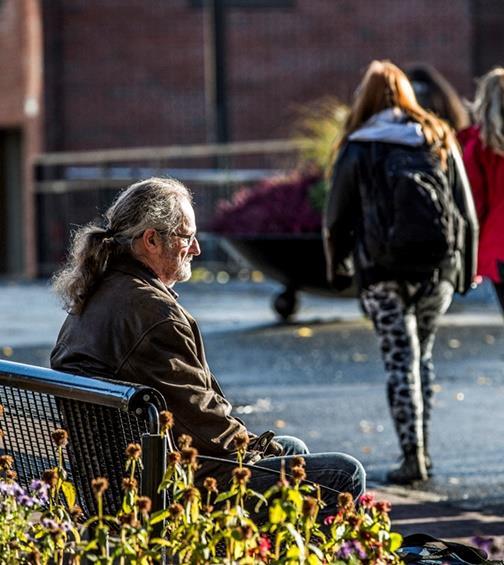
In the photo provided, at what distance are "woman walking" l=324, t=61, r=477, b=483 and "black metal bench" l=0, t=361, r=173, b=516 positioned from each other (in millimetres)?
3228

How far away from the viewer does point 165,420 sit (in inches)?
155

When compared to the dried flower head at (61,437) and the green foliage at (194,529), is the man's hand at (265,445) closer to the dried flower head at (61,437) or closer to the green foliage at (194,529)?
the green foliage at (194,529)

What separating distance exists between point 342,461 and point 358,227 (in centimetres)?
341

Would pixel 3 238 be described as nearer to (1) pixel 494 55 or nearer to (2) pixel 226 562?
(1) pixel 494 55

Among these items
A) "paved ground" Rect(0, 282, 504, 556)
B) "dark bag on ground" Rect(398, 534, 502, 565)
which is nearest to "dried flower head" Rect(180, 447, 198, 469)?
"dark bag on ground" Rect(398, 534, 502, 565)

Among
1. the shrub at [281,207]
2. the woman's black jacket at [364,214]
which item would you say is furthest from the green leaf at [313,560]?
the shrub at [281,207]

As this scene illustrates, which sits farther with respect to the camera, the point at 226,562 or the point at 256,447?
the point at 256,447

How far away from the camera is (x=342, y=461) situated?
4.61 metres

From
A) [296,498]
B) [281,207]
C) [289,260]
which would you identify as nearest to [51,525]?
[296,498]

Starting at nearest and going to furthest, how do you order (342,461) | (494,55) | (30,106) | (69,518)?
(69,518) < (342,461) < (30,106) < (494,55)

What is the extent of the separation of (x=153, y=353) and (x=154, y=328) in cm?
7

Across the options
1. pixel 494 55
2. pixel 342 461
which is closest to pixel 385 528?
pixel 342 461

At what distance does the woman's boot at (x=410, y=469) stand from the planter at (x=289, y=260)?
21.1ft

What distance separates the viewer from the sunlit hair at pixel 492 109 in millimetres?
8117
